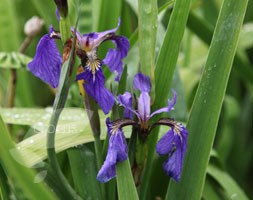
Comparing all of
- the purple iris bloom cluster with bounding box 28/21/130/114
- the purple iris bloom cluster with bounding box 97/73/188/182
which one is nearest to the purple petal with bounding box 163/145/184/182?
the purple iris bloom cluster with bounding box 97/73/188/182

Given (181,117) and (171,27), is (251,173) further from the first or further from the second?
(171,27)

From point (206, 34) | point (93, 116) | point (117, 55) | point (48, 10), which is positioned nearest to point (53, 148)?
point (93, 116)

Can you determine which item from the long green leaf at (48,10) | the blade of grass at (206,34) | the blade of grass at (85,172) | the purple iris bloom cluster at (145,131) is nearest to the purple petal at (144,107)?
the purple iris bloom cluster at (145,131)

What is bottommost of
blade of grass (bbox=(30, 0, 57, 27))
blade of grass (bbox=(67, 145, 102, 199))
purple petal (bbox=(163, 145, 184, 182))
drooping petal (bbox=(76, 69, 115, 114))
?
blade of grass (bbox=(67, 145, 102, 199))

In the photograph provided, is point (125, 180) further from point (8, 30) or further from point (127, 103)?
point (8, 30)

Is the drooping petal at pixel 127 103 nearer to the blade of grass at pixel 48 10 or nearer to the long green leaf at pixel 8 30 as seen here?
the blade of grass at pixel 48 10

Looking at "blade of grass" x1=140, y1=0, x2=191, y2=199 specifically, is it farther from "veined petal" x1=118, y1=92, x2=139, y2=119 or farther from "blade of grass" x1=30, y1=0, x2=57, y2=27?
"blade of grass" x1=30, y1=0, x2=57, y2=27

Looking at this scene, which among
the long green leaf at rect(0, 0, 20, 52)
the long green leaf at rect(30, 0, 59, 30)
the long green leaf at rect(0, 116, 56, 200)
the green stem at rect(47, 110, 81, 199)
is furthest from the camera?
the long green leaf at rect(0, 0, 20, 52)
